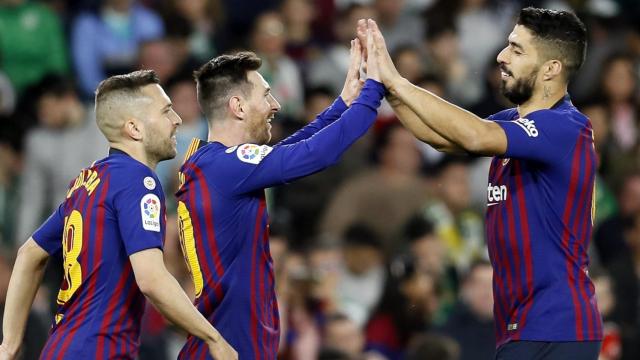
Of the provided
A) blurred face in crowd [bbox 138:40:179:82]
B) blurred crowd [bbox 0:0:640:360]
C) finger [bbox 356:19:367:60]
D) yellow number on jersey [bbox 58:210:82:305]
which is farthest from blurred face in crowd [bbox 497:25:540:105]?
blurred face in crowd [bbox 138:40:179:82]

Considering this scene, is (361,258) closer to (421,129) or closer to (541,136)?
(421,129)

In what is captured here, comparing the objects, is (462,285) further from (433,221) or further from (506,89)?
(506,89)

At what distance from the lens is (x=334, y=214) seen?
1143cm

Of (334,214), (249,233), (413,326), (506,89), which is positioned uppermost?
(506,89)

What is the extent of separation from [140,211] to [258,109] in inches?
32.2

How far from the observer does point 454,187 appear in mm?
11734

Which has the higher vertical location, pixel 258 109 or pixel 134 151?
pixel 258 109

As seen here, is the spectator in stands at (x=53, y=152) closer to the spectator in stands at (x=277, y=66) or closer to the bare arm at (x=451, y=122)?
the spectator in stands at (x=277, y=66)

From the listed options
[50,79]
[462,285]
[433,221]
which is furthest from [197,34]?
[462,285]

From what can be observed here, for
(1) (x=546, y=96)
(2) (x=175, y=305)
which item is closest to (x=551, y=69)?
(1) (x=546, y=96)

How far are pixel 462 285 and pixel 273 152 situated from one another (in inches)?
191

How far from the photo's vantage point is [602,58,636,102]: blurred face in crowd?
13008mm

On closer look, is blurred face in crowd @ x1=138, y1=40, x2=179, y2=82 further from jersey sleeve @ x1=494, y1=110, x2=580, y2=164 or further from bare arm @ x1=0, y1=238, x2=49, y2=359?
jersey sleeve @ x1=494, y1=110, x2=580, y2=164

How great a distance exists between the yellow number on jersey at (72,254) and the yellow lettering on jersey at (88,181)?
0.11 meters
